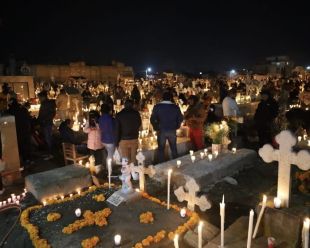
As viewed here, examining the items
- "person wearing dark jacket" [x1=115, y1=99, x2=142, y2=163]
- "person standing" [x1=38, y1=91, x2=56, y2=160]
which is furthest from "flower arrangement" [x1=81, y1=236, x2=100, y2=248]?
"person standing" [x1=38, y1=91, x2=56, y2=160]

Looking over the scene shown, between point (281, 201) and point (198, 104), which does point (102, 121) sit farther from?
point (281, 201)

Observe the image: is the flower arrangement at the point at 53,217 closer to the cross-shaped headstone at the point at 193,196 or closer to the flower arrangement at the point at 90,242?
the flower arrangement at the point at 90,242

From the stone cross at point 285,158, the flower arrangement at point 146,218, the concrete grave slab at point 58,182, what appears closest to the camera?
the stone cross at point 285,158

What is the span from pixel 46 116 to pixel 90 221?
5571 millimetres

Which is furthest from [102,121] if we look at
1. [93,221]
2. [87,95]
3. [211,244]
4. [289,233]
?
[87,95]

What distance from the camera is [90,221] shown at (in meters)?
4.47

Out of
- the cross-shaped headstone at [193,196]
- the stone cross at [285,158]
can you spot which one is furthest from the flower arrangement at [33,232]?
the stone cross at [285,158]

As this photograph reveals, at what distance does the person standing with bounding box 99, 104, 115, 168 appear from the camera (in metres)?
6.93

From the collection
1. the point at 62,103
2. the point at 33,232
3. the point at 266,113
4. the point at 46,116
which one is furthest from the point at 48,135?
the point at 266,113

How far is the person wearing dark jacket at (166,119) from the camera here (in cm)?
724

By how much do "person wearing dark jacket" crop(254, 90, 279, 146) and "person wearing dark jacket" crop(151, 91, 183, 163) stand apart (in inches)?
118

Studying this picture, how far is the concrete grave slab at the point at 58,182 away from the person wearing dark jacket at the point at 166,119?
211 centimetres

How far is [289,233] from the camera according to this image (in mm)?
3553

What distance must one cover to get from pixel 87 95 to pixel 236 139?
8.12m
